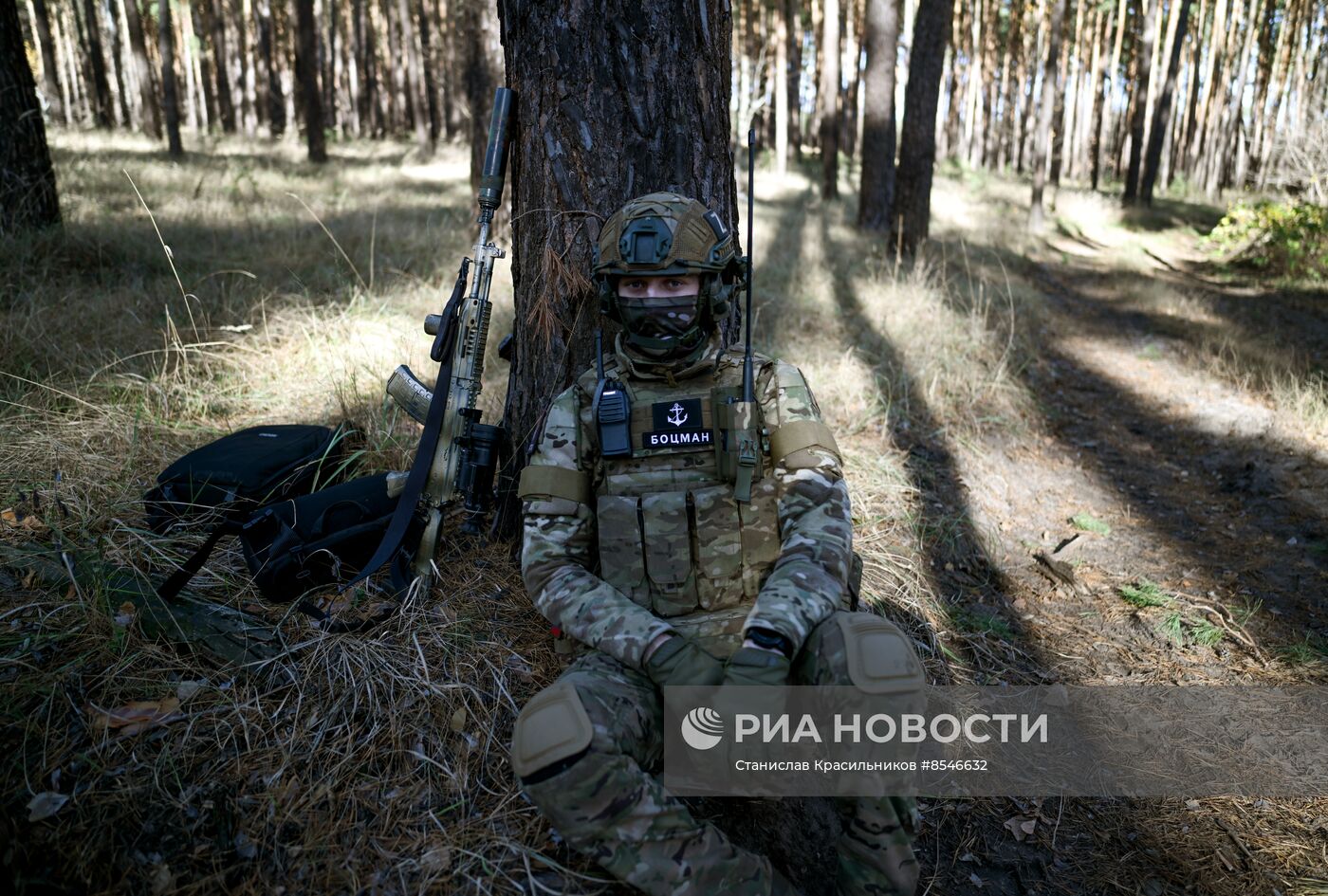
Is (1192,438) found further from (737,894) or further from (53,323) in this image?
(53,323)

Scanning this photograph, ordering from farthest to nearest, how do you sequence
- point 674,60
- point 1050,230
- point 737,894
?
point 1050,230 → point 674,60 → point 737,894

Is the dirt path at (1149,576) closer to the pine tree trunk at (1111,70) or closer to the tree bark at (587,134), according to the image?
the tree bark at (587,134)

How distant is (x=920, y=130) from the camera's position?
8.66m

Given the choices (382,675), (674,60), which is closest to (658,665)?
(382,675)

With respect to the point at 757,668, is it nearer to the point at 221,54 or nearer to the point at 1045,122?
the point at 1045,122

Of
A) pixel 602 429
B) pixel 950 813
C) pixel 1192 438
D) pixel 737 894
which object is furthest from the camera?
pixel 1192 438

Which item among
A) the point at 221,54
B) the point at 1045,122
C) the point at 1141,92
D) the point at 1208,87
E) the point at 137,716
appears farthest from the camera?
the point at 1208,87

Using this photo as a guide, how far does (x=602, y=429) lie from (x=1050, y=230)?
16180 millimetres

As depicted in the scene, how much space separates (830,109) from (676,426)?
16.2 m

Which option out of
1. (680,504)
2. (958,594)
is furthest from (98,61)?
(958,594)

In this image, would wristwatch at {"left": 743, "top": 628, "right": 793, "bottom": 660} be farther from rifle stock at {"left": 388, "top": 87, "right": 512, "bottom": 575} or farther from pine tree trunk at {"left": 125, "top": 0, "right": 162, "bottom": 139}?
pine tree trunk at {"left": 125, "top": 0, "right": 162, "bottom": 139}

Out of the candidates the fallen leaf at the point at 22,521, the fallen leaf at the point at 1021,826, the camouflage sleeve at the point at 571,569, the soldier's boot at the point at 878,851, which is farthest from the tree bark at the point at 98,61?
the fallen leaf at the point at 1021,826

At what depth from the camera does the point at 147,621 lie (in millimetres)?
2426

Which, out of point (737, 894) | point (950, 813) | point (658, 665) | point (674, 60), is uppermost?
point (674, 60)
